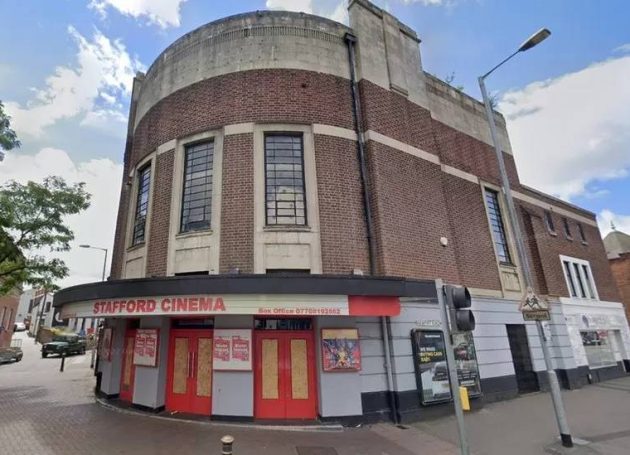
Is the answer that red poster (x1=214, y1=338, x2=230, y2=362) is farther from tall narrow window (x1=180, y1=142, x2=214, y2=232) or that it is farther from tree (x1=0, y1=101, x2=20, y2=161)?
tree (x1=0, y1=101, x2=20, y2=161)

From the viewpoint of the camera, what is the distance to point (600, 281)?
2028 cm

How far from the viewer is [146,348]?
10438mm

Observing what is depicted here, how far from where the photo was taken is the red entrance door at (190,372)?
31.8ft

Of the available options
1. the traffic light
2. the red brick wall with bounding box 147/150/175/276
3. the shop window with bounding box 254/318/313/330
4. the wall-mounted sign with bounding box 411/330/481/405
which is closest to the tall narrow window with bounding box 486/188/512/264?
the wall-mounted sign with bounding box 411/330/481/405

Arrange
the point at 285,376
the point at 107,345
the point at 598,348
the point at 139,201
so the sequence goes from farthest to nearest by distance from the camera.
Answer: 1. the point at 598,348
2. the point at 139,201
3. the point at 107,345
4. the point at 285,376

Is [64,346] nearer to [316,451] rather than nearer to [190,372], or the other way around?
[190,372]

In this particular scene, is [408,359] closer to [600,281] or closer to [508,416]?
[508,416]

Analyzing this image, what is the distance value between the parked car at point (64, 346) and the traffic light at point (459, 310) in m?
33.4

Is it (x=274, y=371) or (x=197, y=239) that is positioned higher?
(x=197, y=239)

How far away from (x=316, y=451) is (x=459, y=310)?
416 cm

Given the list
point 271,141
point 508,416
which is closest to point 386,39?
point 271,141

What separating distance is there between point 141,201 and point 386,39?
11.1 m

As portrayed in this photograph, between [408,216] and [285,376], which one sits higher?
[408,216]

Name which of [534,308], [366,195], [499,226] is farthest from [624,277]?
[366,195]
